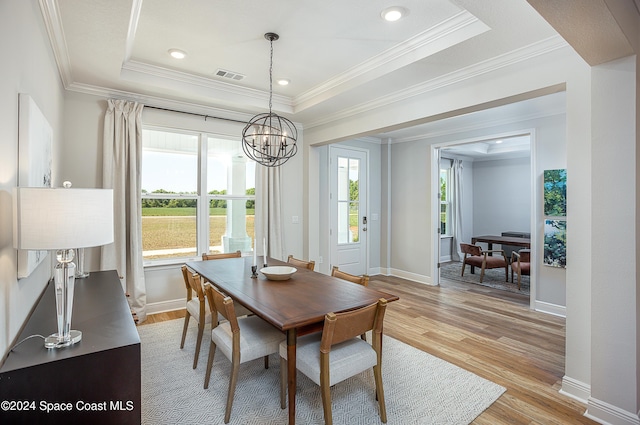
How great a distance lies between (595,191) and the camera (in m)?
2.12

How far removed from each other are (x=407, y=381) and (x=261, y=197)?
310 centimetres

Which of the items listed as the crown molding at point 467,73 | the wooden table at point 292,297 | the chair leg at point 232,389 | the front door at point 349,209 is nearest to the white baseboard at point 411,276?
the front door at point 349,209

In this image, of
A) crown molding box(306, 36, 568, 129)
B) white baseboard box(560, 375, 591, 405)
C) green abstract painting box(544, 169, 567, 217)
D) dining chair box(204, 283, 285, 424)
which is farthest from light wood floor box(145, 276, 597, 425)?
crown molding box(306, 36, 568, 129)

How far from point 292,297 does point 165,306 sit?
262 centimetres

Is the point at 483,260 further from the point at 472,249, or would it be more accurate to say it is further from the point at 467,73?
the point at 467,73

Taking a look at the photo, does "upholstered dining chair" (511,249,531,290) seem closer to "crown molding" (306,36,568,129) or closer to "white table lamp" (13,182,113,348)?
"crown molding" (306,36,568,129)

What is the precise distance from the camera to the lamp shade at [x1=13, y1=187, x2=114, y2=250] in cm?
122

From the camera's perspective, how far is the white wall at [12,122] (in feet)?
4.31

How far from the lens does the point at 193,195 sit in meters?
4.34

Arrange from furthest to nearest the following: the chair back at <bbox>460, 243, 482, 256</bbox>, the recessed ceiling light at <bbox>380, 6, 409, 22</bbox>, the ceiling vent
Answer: the chair back at <bbox>460, 243, 482, 256</bbox> < the ceiling vent < the recessed ceiling light at <bbox>380, 6, 409, 22</bbox>

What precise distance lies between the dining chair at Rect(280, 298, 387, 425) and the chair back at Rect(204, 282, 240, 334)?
36 centimetres

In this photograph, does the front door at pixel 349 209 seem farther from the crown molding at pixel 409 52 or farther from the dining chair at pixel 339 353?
the dining chair at pixel 339 353

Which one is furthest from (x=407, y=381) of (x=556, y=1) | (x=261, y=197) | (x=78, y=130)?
(x=78, y=130)

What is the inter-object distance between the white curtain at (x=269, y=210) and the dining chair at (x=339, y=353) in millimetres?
2646
